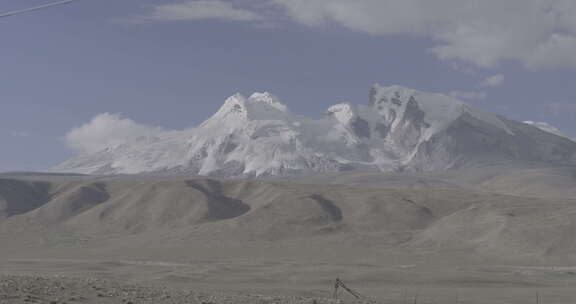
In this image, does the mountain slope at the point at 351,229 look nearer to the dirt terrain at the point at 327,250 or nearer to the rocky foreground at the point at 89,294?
the dirt terrain at the point at 327,250

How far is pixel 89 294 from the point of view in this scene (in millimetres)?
36000

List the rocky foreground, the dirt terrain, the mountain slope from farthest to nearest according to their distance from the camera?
1. the mountain slope
2. the dirt terrain
3. the rocky foreground

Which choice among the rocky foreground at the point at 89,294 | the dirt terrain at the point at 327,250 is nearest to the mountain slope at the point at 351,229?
the dirt terrain at the point at 327,250

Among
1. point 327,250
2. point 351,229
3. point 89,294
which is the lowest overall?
point 89,294

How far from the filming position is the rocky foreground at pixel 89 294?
1328 inches

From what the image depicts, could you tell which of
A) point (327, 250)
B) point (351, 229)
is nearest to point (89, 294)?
point (327, 250)

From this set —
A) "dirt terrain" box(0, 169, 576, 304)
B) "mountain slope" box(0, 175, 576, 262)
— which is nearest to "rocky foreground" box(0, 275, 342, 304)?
"dirt terrain" box(0, 169, 576, 304)

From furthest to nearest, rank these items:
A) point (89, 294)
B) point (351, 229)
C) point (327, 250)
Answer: point (351, 229) → point (327, 250) → point (89, 294)

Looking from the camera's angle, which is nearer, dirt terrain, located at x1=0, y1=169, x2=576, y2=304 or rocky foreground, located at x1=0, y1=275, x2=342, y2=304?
rocky foreground, located at x1=0, y1=275, x2=342, y2=304

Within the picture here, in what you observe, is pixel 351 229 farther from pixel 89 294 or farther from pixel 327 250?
pixel 89 294

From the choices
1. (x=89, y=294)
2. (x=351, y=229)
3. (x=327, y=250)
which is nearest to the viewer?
(x=89, y=294)

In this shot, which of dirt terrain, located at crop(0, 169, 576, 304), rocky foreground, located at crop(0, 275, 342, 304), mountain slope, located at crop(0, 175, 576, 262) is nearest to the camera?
rocky foreground, located at crop(0, 275, 342, 304)

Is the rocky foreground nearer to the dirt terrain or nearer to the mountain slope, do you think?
the dirt terrain

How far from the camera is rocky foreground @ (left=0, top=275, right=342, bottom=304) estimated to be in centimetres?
3372
